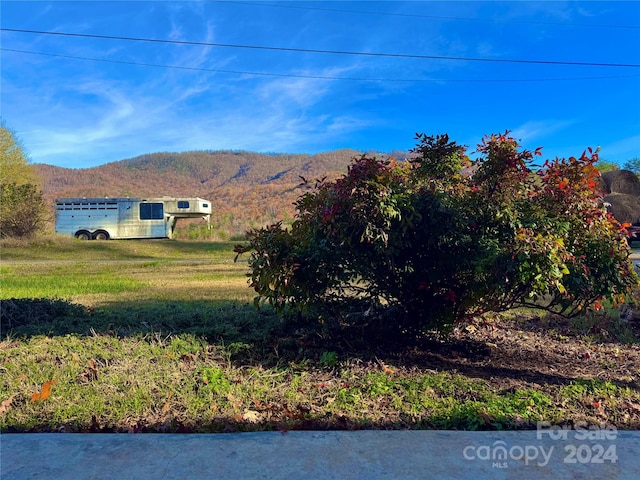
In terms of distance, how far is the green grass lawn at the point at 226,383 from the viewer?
11.6 feet

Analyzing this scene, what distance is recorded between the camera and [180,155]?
4087 inches

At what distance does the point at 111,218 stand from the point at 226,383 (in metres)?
28.0

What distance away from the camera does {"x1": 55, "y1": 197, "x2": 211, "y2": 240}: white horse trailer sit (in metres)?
29.8

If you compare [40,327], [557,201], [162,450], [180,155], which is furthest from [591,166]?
[180,155]

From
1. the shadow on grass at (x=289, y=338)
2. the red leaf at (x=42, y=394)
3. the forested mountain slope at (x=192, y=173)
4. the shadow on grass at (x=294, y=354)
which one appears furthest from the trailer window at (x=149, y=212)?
the forested mountain slope at (x=192, y=173)

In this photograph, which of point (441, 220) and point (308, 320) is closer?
point (441, 220)

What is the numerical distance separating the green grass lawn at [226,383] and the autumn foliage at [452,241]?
2.18 feet

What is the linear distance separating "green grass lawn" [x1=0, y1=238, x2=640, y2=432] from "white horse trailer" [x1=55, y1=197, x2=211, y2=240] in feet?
79.1

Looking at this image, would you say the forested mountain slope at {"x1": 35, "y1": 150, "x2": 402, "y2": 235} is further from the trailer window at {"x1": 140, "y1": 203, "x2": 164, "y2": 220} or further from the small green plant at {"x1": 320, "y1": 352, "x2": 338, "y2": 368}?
the small green plant at {"x1": 320, "y1": 352, "x2": 338, "y2": 368}

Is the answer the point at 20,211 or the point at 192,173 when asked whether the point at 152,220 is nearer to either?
the point at 20,211

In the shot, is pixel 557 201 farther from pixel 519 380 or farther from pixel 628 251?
pixel 519 380

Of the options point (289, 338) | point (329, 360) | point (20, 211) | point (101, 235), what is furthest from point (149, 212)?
point (329, 360)

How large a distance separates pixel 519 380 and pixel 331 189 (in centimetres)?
224

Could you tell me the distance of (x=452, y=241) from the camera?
469 centimetres
